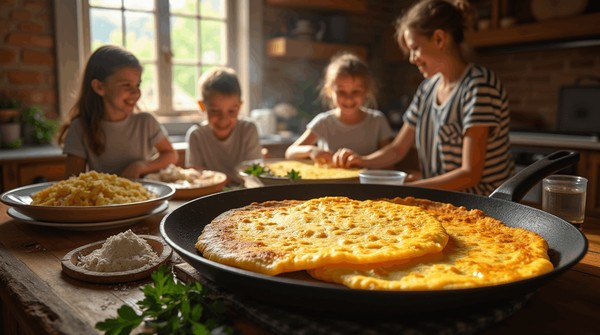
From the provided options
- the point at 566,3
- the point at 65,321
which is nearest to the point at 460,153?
the point at 65,321

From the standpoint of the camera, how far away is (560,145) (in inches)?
129

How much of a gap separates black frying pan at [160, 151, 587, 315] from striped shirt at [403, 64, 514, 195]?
752 millimetres

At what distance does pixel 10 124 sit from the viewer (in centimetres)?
320

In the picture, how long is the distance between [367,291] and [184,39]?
407cm

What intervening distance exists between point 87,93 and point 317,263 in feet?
6.25

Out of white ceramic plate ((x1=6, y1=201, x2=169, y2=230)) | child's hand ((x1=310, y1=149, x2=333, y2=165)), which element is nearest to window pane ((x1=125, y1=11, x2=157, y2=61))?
child's hand ((x1=310, y1=149, x2=333, y2=165))

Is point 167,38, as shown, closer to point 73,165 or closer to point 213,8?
point 213,8

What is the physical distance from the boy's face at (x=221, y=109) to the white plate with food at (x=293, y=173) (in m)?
0.60

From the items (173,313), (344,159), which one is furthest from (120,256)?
(344,159)

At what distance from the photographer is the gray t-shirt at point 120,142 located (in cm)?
216

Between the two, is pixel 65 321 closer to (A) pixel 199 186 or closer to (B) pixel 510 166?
(A) pixel 199 186

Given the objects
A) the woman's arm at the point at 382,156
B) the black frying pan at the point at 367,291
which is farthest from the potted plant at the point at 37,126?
the black frying pan at the point at 367,291

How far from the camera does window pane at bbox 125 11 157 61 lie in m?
3.87

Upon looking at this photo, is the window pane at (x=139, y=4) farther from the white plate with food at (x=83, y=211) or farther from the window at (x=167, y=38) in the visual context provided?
the white plate with food at (x=83, y=211)
